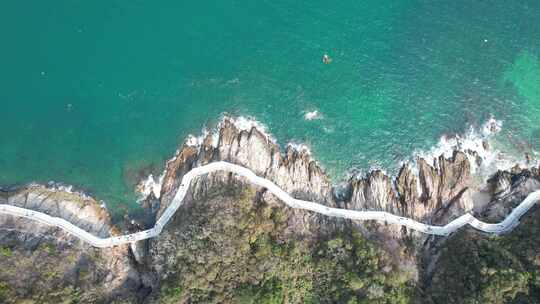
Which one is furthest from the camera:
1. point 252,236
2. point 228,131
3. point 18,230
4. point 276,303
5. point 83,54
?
point 83,54

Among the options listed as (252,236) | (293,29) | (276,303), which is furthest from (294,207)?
(293,29)

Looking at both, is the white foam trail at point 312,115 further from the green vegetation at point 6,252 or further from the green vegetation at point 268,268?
the green vegetation at point 6,252

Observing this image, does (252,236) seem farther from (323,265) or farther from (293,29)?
(293,29)

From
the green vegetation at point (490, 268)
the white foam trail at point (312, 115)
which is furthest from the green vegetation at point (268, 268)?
the white foam trail at point (312, 115)

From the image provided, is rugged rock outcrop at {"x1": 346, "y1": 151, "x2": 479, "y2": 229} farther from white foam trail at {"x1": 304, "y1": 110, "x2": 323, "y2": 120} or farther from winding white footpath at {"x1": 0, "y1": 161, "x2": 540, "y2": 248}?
white foam trail at {"x1": 304, "y1": 110, "x2": 323, "y2": 120}

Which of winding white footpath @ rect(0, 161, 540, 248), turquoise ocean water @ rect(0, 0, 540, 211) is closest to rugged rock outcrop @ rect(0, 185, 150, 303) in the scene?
winding white footpath @ rect(0, 161, 540, 248)
